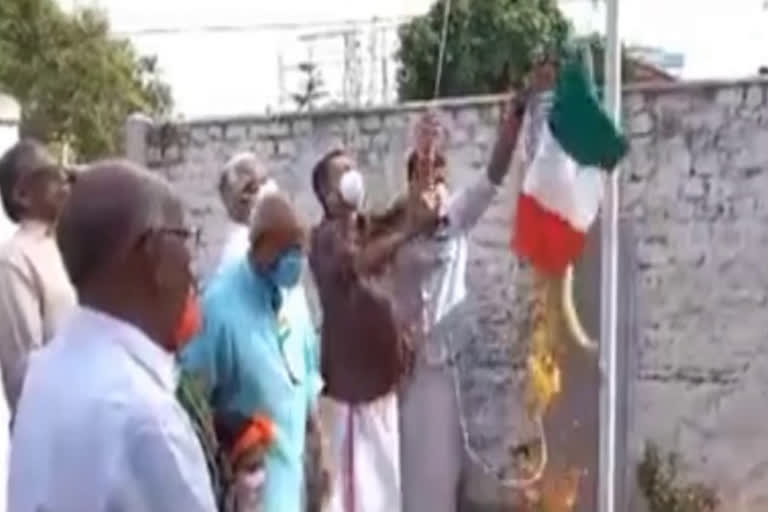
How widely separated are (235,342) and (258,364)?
0.30 feet

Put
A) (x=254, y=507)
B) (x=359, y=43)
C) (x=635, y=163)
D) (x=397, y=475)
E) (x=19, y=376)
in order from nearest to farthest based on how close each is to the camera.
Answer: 1. (x=254, y=507)
2. (x=19, y=376)
3. (x=397, y=475)
4. (x=635, y=163)
5. (x=359, y=43)

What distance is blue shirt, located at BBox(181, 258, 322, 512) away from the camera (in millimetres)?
5992

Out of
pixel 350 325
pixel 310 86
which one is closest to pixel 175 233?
pixel 350 325

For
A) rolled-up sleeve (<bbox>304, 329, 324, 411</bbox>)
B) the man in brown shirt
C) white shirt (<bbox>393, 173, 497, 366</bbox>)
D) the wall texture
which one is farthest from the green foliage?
rolled-up sleeve (<bbox>304, 329, 324, 411</bbox>)

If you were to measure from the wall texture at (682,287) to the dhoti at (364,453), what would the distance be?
176 cm

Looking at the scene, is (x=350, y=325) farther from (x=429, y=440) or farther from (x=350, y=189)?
(x=429, y=440)

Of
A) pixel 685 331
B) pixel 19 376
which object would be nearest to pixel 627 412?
pixel 685 331

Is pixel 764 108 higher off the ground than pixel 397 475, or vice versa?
pixel 764 108

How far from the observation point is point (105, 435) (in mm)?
3264

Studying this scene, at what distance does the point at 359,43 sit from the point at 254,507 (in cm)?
911

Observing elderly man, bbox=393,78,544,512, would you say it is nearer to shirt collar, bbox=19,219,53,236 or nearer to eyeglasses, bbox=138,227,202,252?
shirt collar, bbox=19,219,53,236

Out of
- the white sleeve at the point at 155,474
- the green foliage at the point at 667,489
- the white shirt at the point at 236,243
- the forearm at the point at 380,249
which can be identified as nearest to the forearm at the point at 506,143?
the forearm at the point at 380,249

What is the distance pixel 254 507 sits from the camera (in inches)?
218

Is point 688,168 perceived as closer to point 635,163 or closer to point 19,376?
point 635,163
